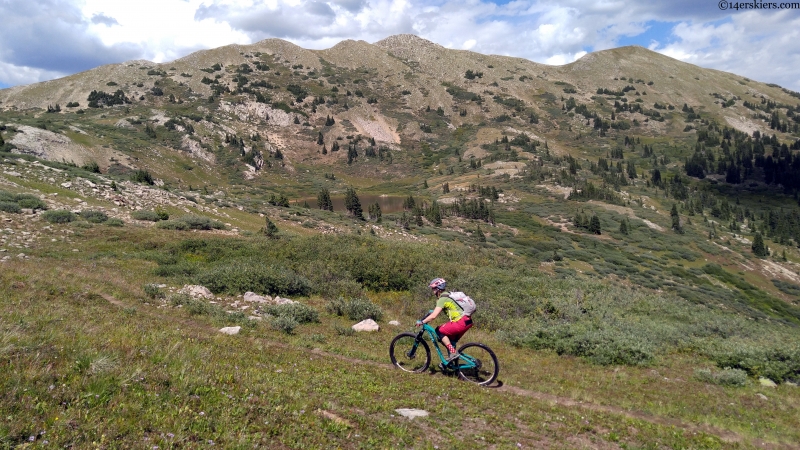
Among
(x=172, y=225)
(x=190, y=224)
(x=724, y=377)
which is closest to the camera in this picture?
(x=724, y=377)

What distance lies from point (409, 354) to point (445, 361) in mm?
889

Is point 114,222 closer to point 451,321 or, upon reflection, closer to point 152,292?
point 152,292

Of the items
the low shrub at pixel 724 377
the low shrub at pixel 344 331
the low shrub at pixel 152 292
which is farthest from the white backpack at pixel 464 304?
the low shrub at pixel 152 292

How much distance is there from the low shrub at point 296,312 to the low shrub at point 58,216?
17498 millimetres

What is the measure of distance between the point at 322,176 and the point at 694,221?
86613 millimetres

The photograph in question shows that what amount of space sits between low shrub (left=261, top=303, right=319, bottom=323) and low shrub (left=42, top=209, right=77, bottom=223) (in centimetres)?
1750

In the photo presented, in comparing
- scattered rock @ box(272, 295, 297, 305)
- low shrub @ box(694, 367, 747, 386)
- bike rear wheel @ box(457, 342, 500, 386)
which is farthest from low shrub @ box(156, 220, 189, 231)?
low shrub @ box(694, 367, 747, 386)

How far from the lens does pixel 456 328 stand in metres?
9.23

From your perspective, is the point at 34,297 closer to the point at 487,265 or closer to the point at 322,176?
the point at 487,265

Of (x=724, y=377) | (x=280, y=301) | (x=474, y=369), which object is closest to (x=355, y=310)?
(x=280, y=301)

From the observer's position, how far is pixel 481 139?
132 metres

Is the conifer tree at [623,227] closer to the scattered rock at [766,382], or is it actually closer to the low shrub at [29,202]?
the scattered rock at [766,382]

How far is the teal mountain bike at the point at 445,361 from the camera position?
371 inches

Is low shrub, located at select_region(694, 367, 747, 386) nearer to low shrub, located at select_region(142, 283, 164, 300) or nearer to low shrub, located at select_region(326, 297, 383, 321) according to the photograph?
low shrub, located at select_region(326, 297, 383, 321)
